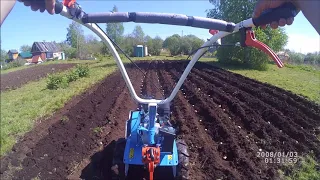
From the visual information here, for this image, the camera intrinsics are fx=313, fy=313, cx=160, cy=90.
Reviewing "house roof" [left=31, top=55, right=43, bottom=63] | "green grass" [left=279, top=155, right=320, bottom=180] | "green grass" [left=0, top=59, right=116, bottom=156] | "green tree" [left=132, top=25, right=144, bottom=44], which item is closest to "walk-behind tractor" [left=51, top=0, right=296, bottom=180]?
"green grass" [left=279, top=155, right=320, bottom=180]

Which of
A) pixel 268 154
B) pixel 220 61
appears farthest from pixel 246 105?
pixel 220 61

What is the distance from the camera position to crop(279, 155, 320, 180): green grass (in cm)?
532

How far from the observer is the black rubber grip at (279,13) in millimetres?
1723

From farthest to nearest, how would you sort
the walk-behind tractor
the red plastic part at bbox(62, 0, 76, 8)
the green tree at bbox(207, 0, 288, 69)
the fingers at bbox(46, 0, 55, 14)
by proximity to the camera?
the green tree at bbox(207, 0, 288, 69)
the walk-behind tractor
the red plastic part at bbox(62, 0, 76, 8)
the fingers at bbox(46, 0, 55, 14)

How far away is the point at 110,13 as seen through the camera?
2.68m

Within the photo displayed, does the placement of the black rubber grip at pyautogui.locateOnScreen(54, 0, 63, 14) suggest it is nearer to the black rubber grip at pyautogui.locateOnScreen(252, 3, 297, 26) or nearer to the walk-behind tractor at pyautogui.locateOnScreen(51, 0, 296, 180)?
the walk-behind tractor at pyautogui.locateOnScreen(51, 0, 296, 180)

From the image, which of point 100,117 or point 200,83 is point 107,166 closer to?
point 100,117

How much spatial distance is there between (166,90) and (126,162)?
877 centimetres

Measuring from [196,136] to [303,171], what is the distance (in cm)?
235

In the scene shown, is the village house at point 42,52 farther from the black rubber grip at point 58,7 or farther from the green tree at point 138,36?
the black rubber grip at point 58,7

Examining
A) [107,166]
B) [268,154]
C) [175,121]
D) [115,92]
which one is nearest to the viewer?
[107,166]

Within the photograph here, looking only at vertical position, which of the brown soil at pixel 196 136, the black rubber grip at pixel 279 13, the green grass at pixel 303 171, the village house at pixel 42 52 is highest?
the black rubber grip at pixel 279 13
